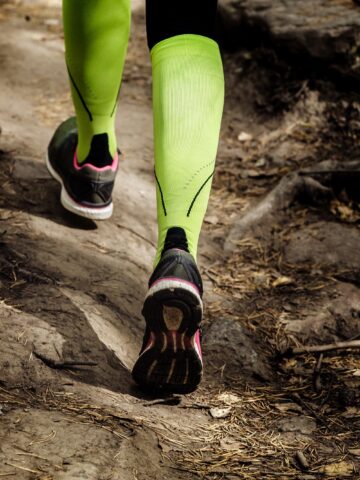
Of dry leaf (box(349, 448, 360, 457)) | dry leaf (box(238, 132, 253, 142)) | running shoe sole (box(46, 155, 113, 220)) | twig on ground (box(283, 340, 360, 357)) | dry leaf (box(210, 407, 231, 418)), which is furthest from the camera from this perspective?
dry leaf (box(238, 132, 253, 142))

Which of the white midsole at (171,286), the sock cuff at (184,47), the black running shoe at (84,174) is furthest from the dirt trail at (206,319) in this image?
the sock cuff at (184,47)

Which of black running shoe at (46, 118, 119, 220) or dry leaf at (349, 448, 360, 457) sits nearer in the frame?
dry leaf at (349, 448, 360, 457)

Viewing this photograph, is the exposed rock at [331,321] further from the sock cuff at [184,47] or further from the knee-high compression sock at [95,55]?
the sock cuff at [184,47]

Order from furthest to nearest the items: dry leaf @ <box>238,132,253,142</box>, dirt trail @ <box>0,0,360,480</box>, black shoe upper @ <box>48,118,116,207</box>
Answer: dry leaf @ <box>238,132,253,142</box>, black shoe upper @ <box>48,118,116,207</box>, dirt trail @ <box>0,0,360,480</box>

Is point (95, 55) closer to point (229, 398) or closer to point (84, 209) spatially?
point (84, 209)

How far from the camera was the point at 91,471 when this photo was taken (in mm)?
1386

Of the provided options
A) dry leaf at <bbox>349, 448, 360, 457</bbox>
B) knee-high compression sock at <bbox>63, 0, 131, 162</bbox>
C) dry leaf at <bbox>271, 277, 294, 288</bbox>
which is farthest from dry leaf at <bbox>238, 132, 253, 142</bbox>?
dry leaf at <bbox>349, 448, 360, 457</bbox>

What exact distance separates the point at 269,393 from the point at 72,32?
124 centimetres

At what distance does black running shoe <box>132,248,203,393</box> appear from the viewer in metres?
1.62

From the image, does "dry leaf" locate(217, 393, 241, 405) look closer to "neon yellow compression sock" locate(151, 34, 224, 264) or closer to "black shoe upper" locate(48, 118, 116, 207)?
"neon yellow compression sock" locate(151, 34, 224, 264)

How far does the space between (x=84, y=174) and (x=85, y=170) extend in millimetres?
17

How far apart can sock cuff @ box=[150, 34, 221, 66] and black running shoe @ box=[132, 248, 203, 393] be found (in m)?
0.50

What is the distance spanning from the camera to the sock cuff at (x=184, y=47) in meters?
1.76

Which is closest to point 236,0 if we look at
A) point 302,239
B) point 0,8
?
point 302,239
